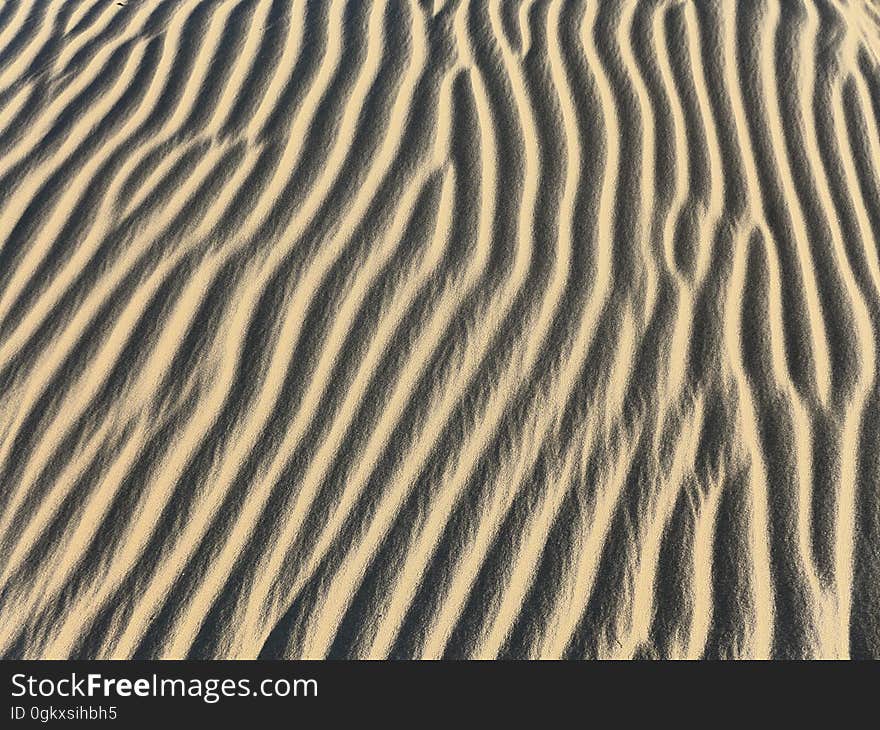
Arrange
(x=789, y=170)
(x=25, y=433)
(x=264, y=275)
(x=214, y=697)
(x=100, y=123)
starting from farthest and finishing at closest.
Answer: (x=100, y=123) < (x=789, y=170) < (x=264, y=275) < (x=25, y=433) < (x=214, y=697)

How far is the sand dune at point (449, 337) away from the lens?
2107 millimetres

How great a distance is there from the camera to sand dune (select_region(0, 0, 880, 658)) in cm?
211

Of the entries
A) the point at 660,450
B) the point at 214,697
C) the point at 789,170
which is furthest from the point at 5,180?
the point at 789,170

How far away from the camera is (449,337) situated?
2.52 meters

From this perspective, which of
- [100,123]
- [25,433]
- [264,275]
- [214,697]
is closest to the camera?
[214,697]

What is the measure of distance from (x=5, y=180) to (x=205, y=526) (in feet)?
5.20

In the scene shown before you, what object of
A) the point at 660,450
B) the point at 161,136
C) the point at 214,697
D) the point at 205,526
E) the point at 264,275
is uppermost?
the point at 161,136

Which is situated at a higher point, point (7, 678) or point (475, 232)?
point (475, 232)

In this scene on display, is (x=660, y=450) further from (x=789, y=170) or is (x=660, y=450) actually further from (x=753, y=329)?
(x=789, y=170)

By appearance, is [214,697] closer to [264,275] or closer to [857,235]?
[264,275]

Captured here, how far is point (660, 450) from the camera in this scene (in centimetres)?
229

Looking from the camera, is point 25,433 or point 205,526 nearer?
point 205,526

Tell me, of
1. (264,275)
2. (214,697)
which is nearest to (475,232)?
(264,275)

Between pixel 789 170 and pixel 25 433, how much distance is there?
255 centimetres
